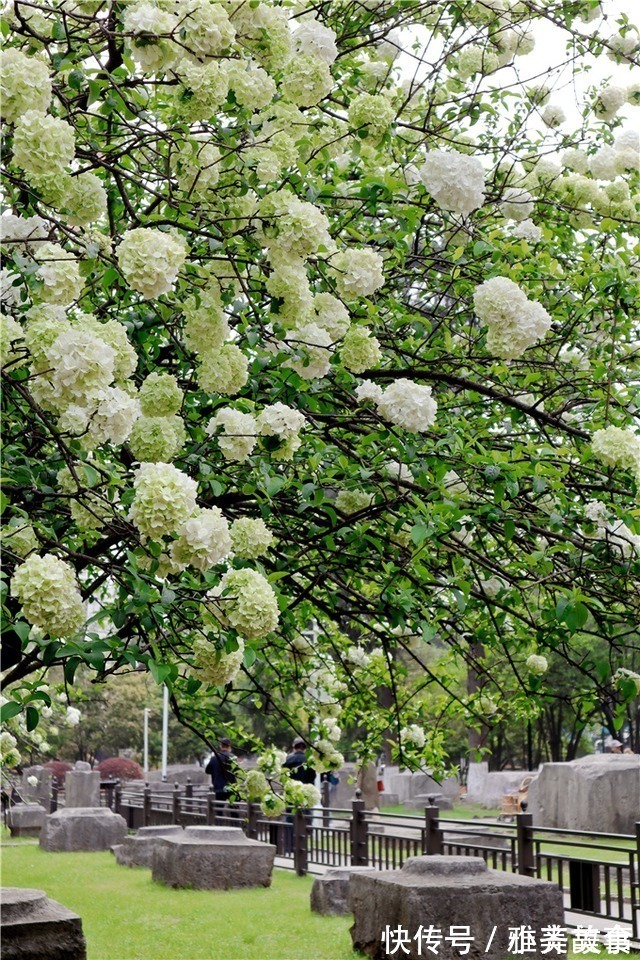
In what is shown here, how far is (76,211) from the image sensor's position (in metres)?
3.32

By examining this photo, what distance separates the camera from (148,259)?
3061 millimetres

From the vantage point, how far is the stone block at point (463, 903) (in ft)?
24.6

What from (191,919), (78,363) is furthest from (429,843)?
(78,363)

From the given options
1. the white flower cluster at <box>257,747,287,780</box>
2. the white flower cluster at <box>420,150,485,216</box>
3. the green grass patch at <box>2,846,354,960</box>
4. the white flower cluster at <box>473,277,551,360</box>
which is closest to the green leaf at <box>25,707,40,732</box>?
the white flower cluster at <box>473,277,551,360</box>

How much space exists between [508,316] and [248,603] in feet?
5.26

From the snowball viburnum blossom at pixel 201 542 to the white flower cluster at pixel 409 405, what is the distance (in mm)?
1144

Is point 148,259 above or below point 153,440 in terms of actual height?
above

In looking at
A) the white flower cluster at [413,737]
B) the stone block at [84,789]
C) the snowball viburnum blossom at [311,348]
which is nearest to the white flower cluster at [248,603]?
the snowball viburnum blossom at [311,348]

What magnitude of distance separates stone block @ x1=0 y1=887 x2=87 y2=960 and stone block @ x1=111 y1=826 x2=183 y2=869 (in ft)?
31.3

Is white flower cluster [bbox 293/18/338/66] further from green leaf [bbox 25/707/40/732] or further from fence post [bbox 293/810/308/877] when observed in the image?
fence post [bbox 293/810/308/877]

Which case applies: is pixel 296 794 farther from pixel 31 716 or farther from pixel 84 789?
pixel 84 789

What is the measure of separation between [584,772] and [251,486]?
16926 mm

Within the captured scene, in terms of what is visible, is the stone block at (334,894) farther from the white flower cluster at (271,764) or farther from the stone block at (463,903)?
the white flower cluster at (271,764)

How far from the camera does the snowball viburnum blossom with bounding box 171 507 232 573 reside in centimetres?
294
